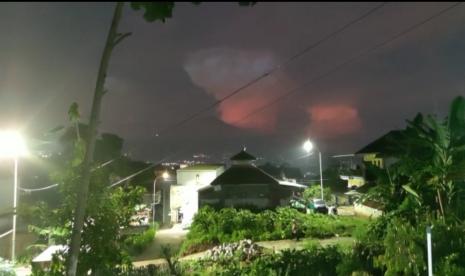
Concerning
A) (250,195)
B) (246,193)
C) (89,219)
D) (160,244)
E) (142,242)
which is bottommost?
(160,244)

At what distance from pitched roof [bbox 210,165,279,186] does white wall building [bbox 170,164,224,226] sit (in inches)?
215

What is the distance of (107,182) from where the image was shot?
903cm

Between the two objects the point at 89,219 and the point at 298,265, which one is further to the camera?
the point at 298,265

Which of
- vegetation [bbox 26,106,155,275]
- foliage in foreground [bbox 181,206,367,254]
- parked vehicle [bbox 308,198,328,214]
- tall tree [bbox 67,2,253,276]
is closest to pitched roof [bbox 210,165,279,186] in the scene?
parked vehicle [bbox 308,198,328,214]

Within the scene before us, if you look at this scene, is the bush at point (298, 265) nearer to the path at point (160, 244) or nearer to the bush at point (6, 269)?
the bush at point (6, 269)

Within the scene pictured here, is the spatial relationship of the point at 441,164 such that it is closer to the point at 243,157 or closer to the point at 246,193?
the point at 246,193

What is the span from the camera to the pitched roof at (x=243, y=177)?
3325 cm

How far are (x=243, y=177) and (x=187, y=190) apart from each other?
8643mm

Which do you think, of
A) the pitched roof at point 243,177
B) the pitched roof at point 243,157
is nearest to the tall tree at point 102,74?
the pitched roof at point 243,177

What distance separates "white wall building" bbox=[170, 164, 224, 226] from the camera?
39.1 meters

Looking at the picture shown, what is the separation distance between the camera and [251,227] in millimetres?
25062

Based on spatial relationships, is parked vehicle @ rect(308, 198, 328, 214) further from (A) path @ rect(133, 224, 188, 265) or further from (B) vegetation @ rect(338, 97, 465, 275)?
(B) vegetation @ rect(338, 97, 465, 275)

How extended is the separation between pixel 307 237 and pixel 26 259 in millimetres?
14220

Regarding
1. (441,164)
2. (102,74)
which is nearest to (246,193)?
(441,164)
